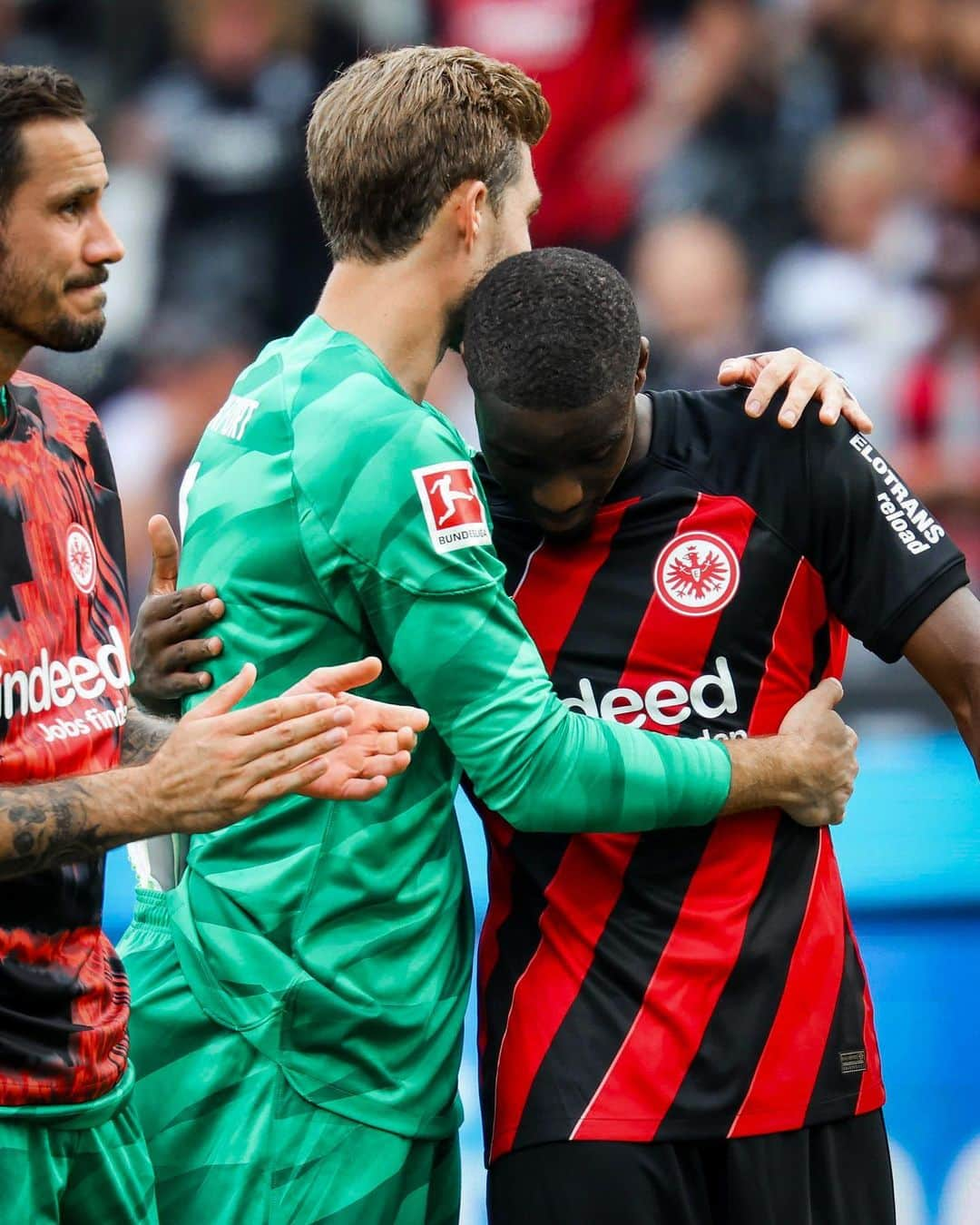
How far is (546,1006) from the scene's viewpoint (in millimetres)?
2113

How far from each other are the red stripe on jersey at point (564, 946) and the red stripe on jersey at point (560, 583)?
0.80 ft

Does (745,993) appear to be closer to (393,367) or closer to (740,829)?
(740,829)

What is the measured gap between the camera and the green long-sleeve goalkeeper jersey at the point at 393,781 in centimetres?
192

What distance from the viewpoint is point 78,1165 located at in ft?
6.73

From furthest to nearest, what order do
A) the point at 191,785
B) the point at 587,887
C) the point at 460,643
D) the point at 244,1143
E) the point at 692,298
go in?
1. the point at 692,298
2. the point at 587,887
3. the point at 244,1143
4. the point at 460,643
5. the point at 191,785

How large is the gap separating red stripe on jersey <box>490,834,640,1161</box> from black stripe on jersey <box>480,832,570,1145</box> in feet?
0.06

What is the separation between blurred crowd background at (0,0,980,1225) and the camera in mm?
5613

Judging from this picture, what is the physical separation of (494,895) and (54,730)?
1.97 feet

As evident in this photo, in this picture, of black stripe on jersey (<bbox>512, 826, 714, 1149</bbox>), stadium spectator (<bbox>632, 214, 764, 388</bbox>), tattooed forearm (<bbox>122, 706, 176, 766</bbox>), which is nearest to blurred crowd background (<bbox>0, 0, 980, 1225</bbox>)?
stadium spectator (<bbox>632, 214, 764, 388</bbox>)

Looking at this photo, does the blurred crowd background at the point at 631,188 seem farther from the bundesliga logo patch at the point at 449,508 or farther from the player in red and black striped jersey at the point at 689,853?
the bundesliga logo patch at the point at 449,508

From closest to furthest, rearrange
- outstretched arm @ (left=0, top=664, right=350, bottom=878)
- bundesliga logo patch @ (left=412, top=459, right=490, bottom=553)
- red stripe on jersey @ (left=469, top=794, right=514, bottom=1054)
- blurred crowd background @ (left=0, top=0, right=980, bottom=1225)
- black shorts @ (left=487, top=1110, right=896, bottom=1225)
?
outstretched arm @ (left=0, top=664, right=350, bottom=878)
bundesliga logo patch @ (left=412, top=459, right=490, bottom=553)
black shorts @ (left=487, top=1110, right=896, bottom=1225)
red stripe on jersey @ (left=469, top=794, right=514, bottom=1054)
blurred crowd background @ (left=0, top=0, right=980, bottom=1225)

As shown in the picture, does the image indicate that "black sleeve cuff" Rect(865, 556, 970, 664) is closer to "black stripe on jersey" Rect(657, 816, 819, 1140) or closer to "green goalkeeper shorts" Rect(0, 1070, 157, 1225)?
"black stripe on jersey" Rect(657, 816, 819, 1140)

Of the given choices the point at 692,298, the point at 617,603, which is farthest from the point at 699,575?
the point at 692,298

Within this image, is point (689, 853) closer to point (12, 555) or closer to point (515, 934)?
point (515, 934)
